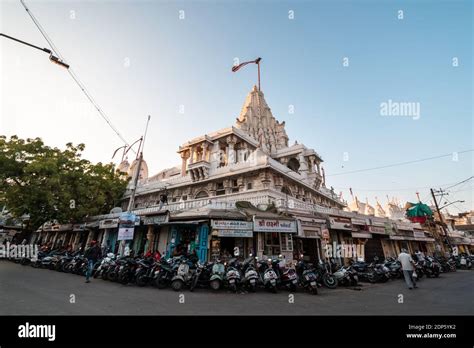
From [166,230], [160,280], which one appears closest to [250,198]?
[166,230]

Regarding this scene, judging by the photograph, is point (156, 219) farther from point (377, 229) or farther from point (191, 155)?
point (377, 229)

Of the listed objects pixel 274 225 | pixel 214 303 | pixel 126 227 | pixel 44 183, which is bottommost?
pixel 214 303

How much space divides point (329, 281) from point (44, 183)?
875 inches

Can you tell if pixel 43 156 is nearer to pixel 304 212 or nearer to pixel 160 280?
pixel 160 280

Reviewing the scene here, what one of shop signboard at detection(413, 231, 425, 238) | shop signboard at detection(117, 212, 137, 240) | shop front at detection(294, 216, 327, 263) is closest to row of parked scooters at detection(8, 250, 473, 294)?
shop signboard at detection(117, 212, 137, 240)

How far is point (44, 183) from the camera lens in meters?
18.7

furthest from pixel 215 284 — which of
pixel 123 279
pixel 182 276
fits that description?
pixel 123 279

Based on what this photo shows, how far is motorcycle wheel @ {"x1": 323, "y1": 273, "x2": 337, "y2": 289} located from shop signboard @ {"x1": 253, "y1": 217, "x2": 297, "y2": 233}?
3.23 meters

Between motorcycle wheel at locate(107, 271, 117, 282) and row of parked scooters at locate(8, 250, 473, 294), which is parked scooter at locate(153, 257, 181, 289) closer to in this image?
row of parked scooters at locate(8, 250, 473, 294)

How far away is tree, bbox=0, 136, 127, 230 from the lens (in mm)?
18219

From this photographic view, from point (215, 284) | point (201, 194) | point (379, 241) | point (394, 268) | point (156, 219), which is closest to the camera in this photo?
point (215, 284)

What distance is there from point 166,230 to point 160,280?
6.43 meters

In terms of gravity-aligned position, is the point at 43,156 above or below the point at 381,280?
above
